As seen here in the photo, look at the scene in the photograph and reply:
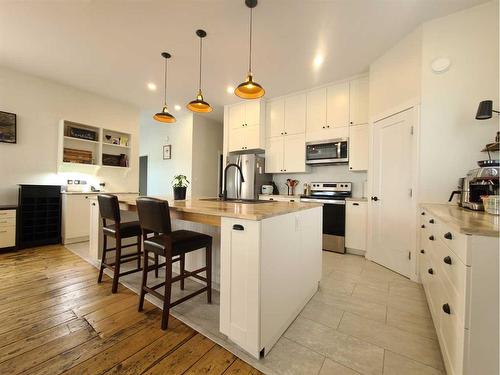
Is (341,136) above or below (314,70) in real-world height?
below

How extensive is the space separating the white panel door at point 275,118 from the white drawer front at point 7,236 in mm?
4457

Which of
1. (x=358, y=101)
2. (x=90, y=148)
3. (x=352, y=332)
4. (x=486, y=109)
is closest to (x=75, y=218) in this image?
(x=90, y=148)

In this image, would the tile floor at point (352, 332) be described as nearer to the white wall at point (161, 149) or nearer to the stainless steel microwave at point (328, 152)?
the stainless steel microwave at point (328, 152)

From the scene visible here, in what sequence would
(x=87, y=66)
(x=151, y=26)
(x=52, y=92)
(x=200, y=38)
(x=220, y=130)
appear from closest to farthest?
(x=151, y=26) → (x=200, y=38) → (x=87, y=66) → (x=52, y=92) → (x=220, y=130)

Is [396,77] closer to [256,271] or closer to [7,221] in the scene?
[256,271]

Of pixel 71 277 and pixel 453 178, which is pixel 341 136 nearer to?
pixel 453 178

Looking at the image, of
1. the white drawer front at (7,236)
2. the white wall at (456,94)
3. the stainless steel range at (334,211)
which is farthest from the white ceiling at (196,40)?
the white drawer front at (7,236)

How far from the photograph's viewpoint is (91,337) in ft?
4.64

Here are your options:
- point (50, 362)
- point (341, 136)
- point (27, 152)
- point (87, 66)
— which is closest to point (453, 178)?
point (341, 136)

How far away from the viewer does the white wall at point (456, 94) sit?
6.77ft

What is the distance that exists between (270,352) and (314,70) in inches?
141

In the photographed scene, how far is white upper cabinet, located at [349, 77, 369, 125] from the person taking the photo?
3373 mm

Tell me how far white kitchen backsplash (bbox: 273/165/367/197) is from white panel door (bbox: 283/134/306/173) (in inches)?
12.6

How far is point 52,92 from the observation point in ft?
12.3
